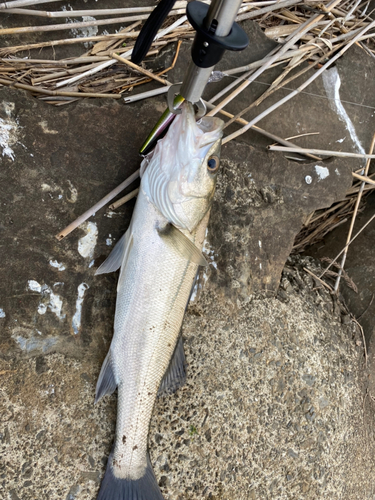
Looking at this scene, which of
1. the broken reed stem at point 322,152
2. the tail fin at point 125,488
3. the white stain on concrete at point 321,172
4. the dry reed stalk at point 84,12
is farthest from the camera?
the white stain on concrete at point 321,172

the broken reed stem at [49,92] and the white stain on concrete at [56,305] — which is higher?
the broken reed stem at [49,92]

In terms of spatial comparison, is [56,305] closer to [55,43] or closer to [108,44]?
[55,43]

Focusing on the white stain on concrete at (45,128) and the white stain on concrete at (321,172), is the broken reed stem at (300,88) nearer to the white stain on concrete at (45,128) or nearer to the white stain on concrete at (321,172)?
the white stain on concrete at (321,172)

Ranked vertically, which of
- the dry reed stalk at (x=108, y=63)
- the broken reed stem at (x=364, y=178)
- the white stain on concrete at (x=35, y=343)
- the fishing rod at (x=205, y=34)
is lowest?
the white stain on concrete at (x=35, y=343)

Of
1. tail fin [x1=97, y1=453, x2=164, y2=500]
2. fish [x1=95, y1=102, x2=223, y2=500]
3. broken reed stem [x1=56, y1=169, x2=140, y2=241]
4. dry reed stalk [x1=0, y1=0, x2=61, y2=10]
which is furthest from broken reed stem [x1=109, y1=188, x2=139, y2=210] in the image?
tail fin [x1=97, y1=453, x2=164, y2=500]

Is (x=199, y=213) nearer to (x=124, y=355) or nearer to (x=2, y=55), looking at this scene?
(x=124, y=355)

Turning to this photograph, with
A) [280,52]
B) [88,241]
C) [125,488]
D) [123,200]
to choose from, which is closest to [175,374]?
[125,488]

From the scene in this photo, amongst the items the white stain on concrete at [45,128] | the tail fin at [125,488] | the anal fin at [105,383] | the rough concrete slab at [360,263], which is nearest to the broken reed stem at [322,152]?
the rough concrete slab at [360,263]

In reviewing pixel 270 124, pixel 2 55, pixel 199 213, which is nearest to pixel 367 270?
pixel 270 124
